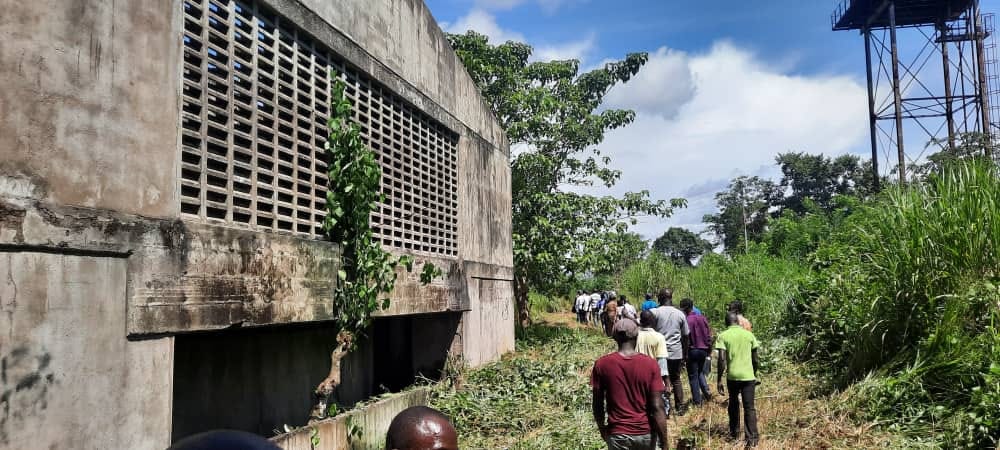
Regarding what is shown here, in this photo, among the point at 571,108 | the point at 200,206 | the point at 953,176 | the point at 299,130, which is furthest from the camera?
the point at 571,108

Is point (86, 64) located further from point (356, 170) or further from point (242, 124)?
point (356, 170)

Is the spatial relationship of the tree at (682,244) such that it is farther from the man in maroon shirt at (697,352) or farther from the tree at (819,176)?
the man in maroon shirt at (697,352)

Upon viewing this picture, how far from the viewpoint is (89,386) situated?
4.05 metres

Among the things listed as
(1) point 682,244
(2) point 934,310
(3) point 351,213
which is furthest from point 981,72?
(1) point 682,244

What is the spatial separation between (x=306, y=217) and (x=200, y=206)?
1694 mm

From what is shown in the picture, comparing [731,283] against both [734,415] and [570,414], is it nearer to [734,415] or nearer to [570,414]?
[570,414]

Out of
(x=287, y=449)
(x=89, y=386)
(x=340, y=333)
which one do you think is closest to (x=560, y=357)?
(x=340, y=333)

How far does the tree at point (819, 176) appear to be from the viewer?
47.3m

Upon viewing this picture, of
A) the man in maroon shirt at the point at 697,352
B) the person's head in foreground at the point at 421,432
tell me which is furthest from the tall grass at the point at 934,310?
the person's head in foreground at the point at 421,432

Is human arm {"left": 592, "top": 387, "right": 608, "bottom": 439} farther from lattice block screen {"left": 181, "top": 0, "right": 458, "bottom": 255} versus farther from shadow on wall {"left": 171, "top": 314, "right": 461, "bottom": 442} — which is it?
shadow on wall {"left": 171, "top": 314, "right": 461, "bottom": 442}

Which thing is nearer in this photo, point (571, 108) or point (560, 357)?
point (560, 357)

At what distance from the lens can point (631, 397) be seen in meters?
4.82

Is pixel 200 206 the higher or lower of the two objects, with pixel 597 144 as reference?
lower

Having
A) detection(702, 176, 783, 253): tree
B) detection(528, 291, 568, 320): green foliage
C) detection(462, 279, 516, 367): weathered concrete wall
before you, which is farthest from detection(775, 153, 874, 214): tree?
detection(462, 279, 516, 367): weathered concrete wall
